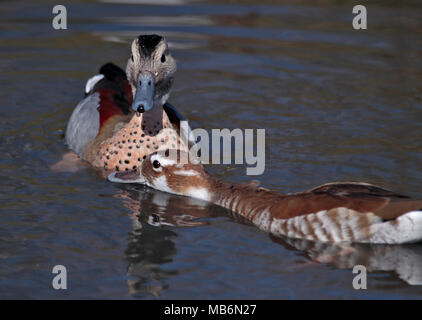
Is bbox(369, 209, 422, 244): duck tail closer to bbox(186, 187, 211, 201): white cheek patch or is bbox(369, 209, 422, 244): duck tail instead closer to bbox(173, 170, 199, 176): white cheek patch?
Answer: bbox(186, 187, 211, 201): white cheek patch

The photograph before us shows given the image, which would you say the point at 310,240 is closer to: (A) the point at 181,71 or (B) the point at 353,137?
(B) the point at 353,137

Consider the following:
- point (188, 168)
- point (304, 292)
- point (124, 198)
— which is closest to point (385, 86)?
point (188, 168)

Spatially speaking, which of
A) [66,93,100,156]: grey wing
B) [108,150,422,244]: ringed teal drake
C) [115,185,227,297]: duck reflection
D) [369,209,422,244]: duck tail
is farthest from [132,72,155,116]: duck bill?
[369,209,422,244]: duck tail

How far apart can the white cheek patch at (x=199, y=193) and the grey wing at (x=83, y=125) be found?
1.70 m

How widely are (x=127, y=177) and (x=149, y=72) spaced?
1153mm

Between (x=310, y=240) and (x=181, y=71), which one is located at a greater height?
(x=181, y=71)

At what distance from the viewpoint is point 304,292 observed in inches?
261

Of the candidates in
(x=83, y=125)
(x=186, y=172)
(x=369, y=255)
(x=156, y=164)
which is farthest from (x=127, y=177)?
(x=369, y=255)

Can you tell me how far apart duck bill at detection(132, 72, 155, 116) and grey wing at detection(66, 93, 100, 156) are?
124cm

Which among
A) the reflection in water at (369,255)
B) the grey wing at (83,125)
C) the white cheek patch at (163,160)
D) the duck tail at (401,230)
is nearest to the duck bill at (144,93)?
the white cheek patch at (163,160)

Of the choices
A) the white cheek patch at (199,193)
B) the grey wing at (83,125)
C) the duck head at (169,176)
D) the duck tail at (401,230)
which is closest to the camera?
the duck tail at (401,230)

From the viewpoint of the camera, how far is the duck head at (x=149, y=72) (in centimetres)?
884

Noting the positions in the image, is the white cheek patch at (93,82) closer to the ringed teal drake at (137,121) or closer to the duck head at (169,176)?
the ringed teal drake at (137,121)

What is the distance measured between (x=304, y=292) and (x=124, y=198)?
2.62 m
